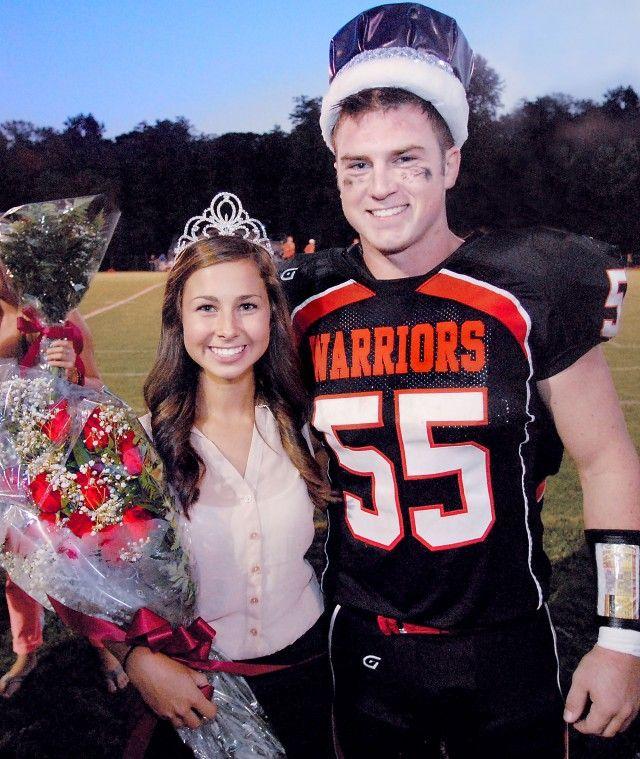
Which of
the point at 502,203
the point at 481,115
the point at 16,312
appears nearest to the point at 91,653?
the point at 16,312

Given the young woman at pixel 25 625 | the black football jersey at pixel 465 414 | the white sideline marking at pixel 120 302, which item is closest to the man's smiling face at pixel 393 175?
the black football jersey at pixel 465 414

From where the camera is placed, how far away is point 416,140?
1664 millimetres

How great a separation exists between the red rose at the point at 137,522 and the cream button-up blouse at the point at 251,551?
0.43 ft

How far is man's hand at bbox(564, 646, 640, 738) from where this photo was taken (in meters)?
1.54

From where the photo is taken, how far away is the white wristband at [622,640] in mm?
1555

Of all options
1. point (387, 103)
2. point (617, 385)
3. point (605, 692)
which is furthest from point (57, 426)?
point (617, 385)

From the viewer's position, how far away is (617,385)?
27.3 ft

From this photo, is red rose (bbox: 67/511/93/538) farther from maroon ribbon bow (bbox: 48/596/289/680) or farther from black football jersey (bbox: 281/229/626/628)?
black football jersey (bbox: 281/229/626/628)

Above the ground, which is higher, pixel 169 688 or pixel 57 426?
pixel 57 426

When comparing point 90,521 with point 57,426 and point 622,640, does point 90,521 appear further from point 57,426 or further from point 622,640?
point 622,640

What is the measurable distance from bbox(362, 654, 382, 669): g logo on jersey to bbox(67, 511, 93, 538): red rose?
0.72m

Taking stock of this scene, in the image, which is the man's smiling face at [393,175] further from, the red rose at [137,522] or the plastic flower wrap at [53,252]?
the red rose at [137,522]

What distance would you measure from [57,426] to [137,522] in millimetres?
258

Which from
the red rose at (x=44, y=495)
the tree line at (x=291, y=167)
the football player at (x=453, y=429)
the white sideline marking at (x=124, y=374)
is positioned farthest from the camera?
the tree line at (x=291, y=167)
